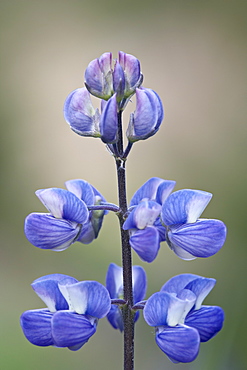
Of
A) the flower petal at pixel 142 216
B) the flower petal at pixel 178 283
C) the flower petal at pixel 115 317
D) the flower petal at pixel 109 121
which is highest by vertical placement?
the flower petal at pixel 109 121

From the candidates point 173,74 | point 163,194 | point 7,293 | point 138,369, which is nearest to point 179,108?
point 173,74

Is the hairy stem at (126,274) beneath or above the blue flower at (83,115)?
beneath

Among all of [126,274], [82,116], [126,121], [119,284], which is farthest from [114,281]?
[126,121]

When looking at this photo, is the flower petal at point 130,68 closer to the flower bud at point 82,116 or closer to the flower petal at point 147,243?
the flower bud at point 82,116

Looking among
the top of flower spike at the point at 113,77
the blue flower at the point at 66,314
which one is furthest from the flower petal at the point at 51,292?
the top of flower spike at the point at 113,77

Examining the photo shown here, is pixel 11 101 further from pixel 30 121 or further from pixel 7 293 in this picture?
pixel 7 293

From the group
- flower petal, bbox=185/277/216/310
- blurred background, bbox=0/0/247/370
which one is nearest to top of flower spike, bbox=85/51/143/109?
flower petal, bbox=185/277/216/310
